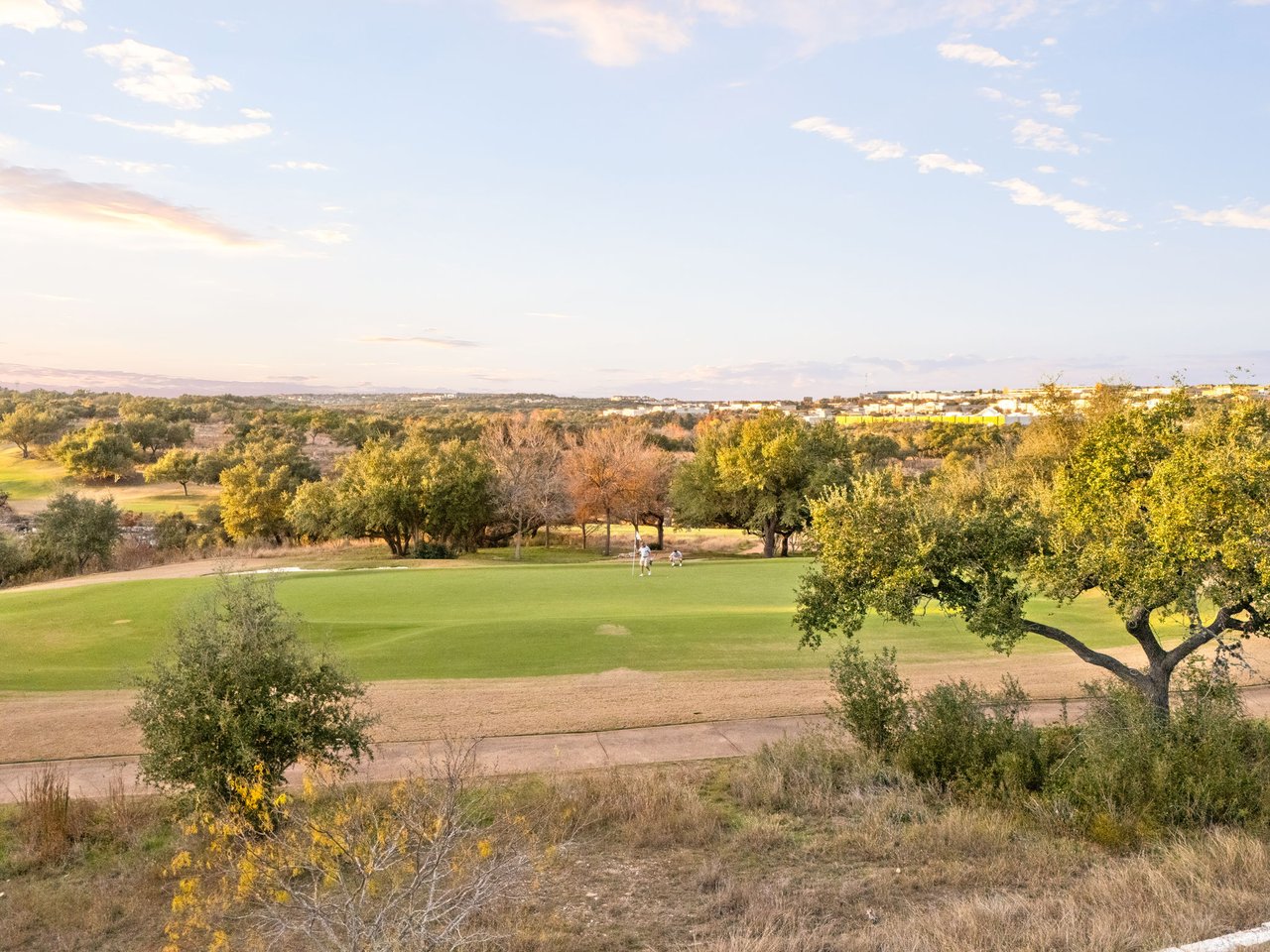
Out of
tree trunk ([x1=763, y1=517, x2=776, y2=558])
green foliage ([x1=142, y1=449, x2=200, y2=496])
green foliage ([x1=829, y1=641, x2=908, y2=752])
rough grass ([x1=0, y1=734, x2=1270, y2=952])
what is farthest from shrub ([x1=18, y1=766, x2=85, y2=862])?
green foliage ([x1=142, y1=449, x2=200, y2=496])

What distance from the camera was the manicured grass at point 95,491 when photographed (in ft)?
198

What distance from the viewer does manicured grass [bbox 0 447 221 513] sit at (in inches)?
2372

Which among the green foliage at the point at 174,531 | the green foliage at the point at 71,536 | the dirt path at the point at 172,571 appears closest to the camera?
the dirt path at the point at 172,571

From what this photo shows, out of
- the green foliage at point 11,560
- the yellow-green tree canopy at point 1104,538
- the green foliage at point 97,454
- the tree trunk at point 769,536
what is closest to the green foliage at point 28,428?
the green foliage at point 97,454

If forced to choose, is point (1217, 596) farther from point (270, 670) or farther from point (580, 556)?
point (580, 556)

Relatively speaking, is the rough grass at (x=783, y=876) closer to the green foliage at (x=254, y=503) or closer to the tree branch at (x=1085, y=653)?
the tree branch at (x=1085, y=653)

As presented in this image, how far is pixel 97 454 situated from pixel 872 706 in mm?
73007

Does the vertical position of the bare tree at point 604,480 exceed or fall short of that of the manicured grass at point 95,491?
it exceeds it

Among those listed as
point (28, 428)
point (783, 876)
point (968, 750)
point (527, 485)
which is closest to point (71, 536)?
point (527, 485)

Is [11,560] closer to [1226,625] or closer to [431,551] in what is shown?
[431,551]

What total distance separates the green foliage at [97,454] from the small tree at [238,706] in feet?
229

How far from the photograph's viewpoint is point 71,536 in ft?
122

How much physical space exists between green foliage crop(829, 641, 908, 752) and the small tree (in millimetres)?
6044

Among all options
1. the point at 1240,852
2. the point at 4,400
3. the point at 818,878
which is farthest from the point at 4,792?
the point at 4,400
